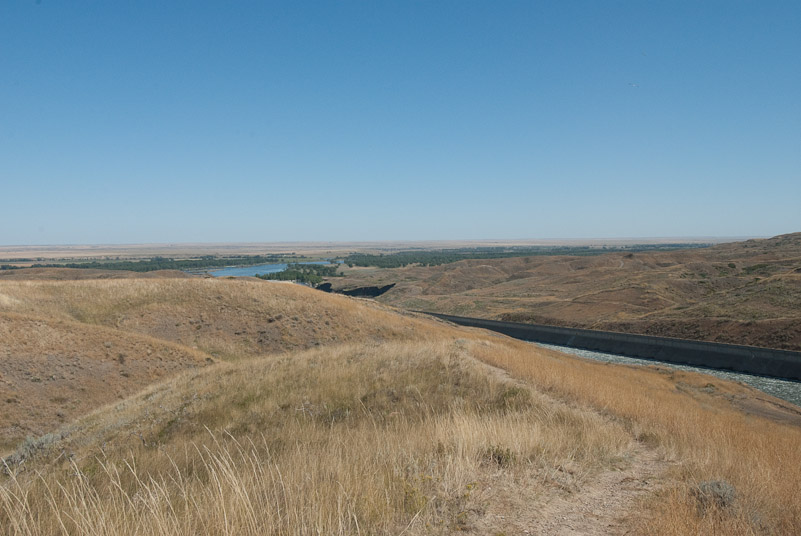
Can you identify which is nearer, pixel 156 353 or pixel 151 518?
pixel 151 518

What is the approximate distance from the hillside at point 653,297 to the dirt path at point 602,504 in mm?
44127

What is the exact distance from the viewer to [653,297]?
64.5 metres

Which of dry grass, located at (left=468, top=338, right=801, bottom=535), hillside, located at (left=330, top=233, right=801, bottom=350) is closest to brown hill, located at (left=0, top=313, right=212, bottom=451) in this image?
dry grass, located at (left=468, top=338, right=801, bottom=535)

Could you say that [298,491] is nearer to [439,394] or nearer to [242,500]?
[242,500]

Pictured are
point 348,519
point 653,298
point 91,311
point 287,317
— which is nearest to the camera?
point 348,519

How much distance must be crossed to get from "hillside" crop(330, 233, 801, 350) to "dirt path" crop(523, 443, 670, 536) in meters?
44.1

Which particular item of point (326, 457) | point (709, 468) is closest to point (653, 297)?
point (709, 468)

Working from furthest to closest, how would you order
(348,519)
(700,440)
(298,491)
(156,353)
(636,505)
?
(156,353) → (700,440) → (636,505) → (298,491) → (348,519)

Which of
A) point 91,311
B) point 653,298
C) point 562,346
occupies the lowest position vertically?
point 562,346

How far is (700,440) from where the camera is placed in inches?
260

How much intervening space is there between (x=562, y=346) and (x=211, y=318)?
4031 centimetres

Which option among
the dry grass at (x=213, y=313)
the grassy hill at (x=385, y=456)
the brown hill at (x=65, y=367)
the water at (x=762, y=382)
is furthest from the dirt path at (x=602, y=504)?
the water at (x=762, y=382)

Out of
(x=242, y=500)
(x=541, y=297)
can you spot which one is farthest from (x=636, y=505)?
(x=541, y=297)

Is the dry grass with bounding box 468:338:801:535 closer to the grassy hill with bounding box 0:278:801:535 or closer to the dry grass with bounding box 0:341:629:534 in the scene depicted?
the grassy hill with bounding box 0:278:801:535
